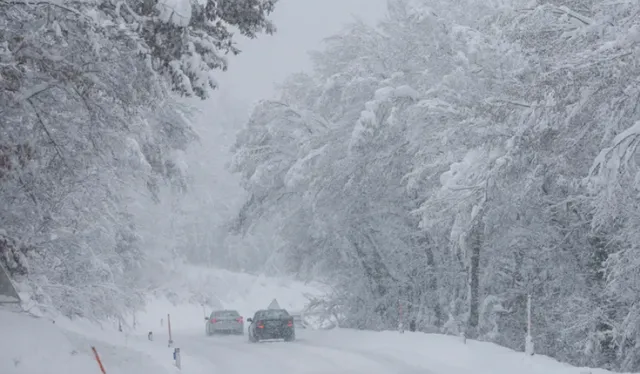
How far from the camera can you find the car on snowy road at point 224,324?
123ft

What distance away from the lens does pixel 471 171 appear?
69.1 ft

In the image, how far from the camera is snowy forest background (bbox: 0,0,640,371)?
40.4 feet

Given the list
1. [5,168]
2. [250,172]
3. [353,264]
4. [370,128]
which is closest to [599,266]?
[370,128]

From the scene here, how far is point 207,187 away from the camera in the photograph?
292 feet

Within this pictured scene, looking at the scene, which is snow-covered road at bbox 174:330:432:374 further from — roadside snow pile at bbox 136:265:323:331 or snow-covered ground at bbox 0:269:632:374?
roadside snow pile at bbox 136:265:323:331

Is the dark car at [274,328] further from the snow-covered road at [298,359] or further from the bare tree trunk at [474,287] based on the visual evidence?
the bare tree trunk at [474,287]

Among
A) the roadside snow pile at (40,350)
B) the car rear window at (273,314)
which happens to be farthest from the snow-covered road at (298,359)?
the roadside snow pile at (40,350)

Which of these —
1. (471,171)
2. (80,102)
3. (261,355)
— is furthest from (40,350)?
(471,171)

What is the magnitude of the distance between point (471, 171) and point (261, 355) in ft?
25.4

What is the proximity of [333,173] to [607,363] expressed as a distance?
11.4 m

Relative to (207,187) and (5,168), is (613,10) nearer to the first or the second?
(5,168)

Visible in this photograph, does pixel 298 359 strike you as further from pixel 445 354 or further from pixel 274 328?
pixel 274 328

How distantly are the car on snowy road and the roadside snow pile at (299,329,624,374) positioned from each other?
36.4 feet

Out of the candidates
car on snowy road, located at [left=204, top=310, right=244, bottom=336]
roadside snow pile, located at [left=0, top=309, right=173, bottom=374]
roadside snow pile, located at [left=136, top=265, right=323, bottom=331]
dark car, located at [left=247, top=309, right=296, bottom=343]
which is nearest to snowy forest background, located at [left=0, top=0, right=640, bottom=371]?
roadside snow pile, located at [left=0, top=309, right=173, bottom=374]
